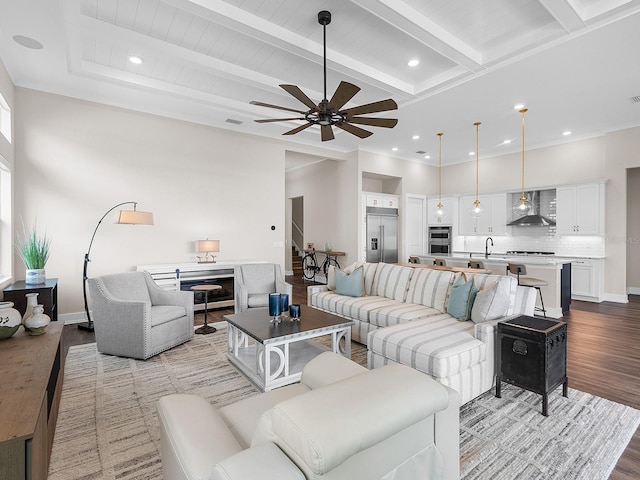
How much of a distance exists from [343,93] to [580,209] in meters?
6.49

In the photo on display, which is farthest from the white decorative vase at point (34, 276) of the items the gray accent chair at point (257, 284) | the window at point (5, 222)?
the gray accent chair at point (257, 284)

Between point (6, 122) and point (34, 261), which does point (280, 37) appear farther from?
point (34, 261)

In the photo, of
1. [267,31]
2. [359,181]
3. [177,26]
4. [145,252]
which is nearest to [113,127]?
[145,252]

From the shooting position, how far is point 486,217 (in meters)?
8.40

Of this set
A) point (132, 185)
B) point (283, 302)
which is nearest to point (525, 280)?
point (283, 302)

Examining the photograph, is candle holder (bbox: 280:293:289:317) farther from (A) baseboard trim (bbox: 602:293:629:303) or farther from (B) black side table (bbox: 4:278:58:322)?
(A) baseboard trim (bbox: 602:293:629:303)

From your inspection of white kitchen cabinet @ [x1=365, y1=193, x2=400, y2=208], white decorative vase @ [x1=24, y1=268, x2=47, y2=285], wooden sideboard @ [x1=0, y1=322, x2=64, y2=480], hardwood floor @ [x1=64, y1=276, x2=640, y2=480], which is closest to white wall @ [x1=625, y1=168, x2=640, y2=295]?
hardwood floor @ [x1=64, y1=276, x2=640, y2=480]

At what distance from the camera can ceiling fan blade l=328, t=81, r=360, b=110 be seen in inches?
111

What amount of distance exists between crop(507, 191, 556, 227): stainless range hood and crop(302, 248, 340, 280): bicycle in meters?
4.37

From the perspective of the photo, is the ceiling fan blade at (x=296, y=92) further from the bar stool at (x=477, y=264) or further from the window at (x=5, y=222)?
the bar stool at (x=477, y=264)

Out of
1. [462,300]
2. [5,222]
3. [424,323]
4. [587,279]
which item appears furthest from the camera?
[587,279]

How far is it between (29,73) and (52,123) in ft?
2.21

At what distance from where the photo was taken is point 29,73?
4.23m

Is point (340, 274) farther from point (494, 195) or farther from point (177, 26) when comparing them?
point (494, 195)
